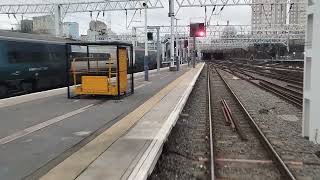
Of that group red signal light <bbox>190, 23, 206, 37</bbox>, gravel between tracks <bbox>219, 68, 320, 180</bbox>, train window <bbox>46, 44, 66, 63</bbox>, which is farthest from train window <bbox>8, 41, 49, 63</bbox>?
red signal light <bbox>190, 23, 206, 37</bbox>

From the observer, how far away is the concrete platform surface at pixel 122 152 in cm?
680

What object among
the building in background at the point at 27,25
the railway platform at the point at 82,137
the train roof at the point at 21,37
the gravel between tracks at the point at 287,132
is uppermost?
the building in background at the point at 27,25

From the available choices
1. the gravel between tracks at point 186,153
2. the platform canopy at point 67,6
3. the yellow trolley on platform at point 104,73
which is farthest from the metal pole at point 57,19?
the gravel between tracks at point 186,153

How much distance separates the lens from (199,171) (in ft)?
28.4

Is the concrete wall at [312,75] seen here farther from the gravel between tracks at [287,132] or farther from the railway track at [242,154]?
the railway track at [242,154]

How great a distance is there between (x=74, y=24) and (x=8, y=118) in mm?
59741

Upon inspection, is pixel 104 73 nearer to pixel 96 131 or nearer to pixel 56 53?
pixel 96 131

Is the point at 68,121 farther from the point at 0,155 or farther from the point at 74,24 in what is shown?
the point at 74,24

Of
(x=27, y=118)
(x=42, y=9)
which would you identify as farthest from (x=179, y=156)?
(x=42, y=9)

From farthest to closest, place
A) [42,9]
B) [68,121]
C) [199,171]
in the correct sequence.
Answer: [42,9]
[68,121]
[199,171]

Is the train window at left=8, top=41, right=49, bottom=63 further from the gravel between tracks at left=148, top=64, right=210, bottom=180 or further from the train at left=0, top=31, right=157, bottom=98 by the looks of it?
the gravel between tracks at left=148, top=64, right=210, bottom=180

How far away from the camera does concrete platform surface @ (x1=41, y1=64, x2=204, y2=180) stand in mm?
6805

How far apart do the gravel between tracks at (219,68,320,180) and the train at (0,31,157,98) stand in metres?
10.2

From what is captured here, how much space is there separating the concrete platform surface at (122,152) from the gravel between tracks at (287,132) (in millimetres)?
2450
